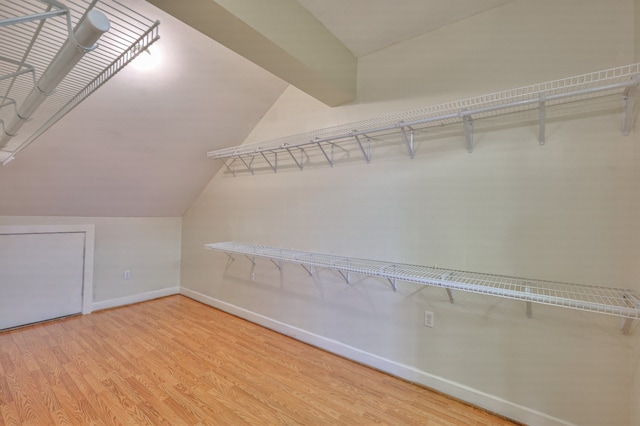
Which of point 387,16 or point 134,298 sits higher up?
point 387,16

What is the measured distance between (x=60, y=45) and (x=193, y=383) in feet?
6.59

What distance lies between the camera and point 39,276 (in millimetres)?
2990

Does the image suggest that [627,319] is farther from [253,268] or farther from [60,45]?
[253,268]

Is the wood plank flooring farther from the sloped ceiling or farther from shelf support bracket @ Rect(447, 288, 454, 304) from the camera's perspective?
the sloped ceiling

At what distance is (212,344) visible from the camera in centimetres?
255

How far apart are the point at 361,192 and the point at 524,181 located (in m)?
1.04

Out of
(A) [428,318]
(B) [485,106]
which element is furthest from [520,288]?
(B) [485,106]

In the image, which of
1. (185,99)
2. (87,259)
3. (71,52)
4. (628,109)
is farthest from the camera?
(87,259)

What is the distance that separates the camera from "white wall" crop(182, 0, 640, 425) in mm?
1441

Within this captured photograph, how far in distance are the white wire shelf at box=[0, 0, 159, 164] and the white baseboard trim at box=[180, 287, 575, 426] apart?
2.27 metres

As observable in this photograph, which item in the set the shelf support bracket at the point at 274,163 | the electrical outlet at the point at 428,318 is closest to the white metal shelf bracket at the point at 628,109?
the electrical outlet at the point at 428,318

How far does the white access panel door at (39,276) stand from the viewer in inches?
111

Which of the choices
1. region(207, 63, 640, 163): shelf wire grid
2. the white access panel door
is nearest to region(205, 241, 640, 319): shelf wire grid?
region(207, 63, 640, 163): shelf wire grid

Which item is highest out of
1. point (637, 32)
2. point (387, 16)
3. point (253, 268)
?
point (387, 16)
